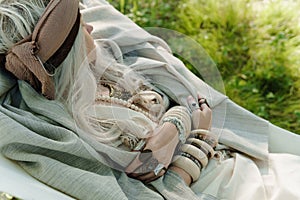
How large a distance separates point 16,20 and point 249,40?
6.83 feet

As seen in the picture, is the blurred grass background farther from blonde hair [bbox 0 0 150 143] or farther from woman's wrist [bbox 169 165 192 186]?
blonde hair [bbox 0 0 150 143]

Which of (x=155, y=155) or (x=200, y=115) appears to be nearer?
(x=155, y=155)

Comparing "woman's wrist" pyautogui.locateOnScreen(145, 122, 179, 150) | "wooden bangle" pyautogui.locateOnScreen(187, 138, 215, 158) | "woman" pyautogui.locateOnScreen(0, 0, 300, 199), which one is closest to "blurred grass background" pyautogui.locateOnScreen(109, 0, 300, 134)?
"woman" pyautogui.locateOnScreen(0, 0, 300, 199)

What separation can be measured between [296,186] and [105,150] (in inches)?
26.8

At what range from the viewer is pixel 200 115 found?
6.71ft

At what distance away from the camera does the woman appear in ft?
5.68

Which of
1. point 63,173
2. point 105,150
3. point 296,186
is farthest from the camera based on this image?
point 296,186

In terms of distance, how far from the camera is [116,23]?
7.60 ft

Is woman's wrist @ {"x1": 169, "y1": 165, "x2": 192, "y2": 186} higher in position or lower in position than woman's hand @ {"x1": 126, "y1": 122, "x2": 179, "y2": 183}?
lower

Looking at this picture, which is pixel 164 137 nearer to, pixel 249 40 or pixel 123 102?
pixel 123 102

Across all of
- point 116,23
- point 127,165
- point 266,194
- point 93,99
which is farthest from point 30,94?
point 266,194

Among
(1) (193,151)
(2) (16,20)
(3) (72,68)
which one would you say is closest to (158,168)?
(1) (193,151)

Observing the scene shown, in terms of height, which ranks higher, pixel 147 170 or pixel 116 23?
pixel 116 23

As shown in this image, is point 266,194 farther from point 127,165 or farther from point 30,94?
point 30,94
